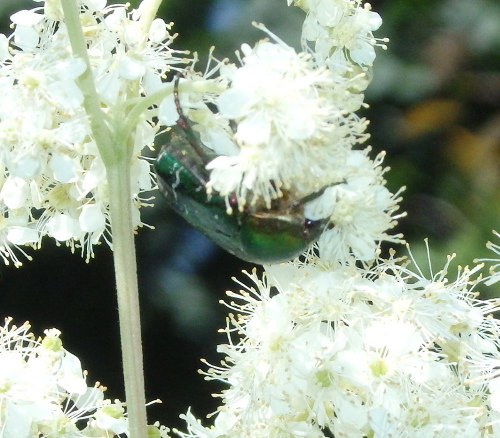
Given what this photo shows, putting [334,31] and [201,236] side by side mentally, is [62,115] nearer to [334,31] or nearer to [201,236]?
[334,31]

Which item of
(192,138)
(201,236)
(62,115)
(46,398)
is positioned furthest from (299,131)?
(201,236)

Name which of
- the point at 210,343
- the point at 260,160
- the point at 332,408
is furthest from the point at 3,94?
the point at 210,343

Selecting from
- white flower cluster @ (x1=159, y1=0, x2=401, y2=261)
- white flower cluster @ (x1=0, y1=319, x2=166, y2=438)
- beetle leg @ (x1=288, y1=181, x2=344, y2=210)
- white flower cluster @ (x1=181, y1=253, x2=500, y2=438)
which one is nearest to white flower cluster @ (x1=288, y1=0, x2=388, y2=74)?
white flower cluster @ (x1=159, y1=0, x2=401, y2=261)

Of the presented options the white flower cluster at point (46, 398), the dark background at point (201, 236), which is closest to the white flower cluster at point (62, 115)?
the white flower cluster at point (46, 398)

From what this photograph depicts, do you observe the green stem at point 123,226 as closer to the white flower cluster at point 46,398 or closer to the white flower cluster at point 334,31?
the white flower cluster at point 46,398

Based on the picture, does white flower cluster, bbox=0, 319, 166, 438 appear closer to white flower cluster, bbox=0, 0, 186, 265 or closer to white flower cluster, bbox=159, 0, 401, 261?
white flower cluster, bbox=0, 0, 186, 265

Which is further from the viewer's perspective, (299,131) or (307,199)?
(307,199)

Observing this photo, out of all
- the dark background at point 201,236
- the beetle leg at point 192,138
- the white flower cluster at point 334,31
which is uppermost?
the white flower cluster at point 334,31
